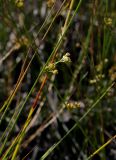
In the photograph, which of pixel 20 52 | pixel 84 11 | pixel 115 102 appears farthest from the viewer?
pixel 84 11

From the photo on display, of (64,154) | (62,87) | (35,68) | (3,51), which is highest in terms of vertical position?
(3,51)

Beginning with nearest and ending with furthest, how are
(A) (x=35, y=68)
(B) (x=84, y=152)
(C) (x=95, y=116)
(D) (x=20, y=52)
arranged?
1. (B) (x=84, y=152)
2. (C) (x=95, y=116)
3. (A) (x=35, y=68)
4. (D) (x=20, y=52)

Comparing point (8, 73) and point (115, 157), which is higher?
point (8, 73)

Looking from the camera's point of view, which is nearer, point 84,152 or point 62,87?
point 84,152

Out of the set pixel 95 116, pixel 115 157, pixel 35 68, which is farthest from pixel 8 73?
pixel 115 157

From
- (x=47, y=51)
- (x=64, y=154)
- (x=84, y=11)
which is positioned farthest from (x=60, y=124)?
(x=84, y=11)

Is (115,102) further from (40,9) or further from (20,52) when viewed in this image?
(40,9)

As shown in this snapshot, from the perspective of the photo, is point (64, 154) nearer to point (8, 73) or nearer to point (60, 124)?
point (60, 124)

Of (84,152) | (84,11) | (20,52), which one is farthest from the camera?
(84,11)

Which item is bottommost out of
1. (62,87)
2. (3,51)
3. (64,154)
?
(64,154)

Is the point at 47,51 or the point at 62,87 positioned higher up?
the point at 47,51
